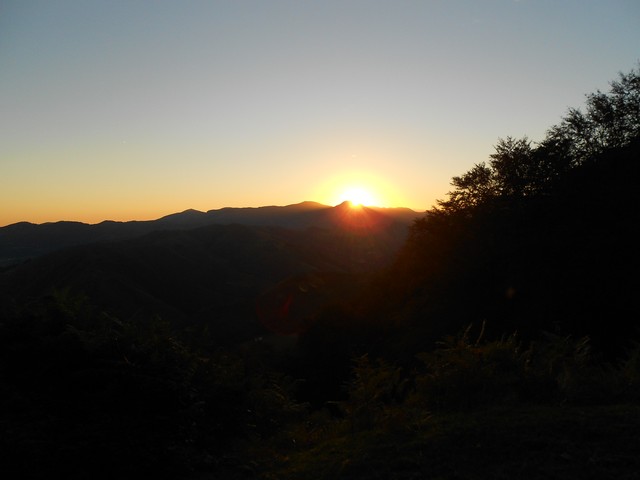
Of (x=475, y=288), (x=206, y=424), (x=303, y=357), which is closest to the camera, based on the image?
(x=206, y=424)

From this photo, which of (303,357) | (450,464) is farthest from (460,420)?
(303,357)

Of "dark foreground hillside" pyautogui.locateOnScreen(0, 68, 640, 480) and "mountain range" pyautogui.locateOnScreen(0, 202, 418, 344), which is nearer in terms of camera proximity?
"dark foreground hillside" pyautogui.locateOnScreen(0, 68, 640, 480)

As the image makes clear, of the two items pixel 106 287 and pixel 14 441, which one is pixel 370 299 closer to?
pixel 14 441

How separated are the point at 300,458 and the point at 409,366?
48.9ft

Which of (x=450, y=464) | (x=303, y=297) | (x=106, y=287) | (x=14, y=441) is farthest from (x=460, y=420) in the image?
(x=106, y=287)

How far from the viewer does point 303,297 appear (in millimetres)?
72188

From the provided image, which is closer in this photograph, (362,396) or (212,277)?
(362,396)

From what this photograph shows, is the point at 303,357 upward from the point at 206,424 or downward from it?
downward

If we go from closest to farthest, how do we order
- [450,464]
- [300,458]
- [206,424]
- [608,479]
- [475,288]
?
[608,479], [450,464], [300,458], [206,424], [475,288]

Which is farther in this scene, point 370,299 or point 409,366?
point 370,299

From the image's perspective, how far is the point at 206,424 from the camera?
254 inches

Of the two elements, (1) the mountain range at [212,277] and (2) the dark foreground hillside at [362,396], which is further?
(1) the mountain range at [212,277]

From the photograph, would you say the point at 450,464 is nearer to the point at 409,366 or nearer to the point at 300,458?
the point at 300,458

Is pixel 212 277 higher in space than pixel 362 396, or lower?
lower
